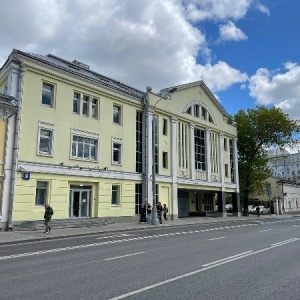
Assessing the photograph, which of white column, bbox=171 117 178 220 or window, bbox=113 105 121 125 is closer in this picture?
window, bbox=113 105 121 125

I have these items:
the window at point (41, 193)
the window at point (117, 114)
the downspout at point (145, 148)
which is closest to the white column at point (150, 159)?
the downspout at point (145, 148)

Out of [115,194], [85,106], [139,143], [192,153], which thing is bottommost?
[115,194]

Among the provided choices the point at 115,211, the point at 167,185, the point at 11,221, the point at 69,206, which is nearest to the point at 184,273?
the point at 11,221

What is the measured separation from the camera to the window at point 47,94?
24.0 meters

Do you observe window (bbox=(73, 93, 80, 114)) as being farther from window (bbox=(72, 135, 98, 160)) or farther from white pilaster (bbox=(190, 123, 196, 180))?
white pilaster (bbox=(190, 123, 196, 180))

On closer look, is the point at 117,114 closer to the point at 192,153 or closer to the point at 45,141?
the point at 45,141

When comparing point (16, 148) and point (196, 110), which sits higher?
point (196, 110)

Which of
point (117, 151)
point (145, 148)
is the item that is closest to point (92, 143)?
point (117, 151)

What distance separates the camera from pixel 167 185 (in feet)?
108

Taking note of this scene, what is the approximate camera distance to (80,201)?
2559 centimetres

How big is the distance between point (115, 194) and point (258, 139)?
27030 mm

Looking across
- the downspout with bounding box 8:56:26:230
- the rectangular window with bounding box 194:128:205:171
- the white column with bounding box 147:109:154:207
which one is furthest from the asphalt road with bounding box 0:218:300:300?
the rectangular window with bounding box 194:128:205:171

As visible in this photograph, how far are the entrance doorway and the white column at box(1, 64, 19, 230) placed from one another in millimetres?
5127

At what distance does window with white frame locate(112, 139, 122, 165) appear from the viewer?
28.3 m
